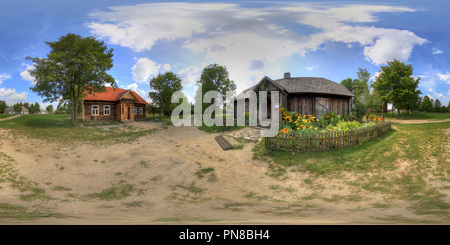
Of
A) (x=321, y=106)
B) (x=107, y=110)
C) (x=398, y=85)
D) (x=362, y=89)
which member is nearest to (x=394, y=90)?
(x=398, y=85)

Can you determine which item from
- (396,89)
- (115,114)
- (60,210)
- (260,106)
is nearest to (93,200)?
(60,210)

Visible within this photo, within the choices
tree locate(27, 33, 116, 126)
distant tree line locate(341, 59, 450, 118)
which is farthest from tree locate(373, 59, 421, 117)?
tree locate(27, 33, 116, 126)

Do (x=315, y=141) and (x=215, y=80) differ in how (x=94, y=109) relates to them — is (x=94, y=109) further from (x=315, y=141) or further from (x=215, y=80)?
(x=315, y=141)

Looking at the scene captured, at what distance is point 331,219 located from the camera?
3930 millimetres

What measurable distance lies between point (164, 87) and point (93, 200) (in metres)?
22.1

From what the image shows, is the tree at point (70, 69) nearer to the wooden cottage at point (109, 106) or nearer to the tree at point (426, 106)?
the wooden cottage at point (109, 106)

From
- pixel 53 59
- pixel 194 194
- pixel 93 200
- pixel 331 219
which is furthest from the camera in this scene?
pixel 53 59

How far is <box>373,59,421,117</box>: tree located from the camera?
26.4m

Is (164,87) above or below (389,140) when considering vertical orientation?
above

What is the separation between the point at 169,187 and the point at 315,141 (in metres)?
6.63

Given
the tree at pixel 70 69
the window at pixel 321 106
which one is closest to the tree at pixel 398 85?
the window at pixel 321 106

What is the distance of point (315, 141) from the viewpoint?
30.9ft

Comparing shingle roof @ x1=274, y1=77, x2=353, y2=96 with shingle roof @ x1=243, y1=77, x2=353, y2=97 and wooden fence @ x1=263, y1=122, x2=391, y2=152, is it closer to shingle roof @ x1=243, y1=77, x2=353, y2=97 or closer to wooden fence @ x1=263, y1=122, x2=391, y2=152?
shingle roof @ x1=243, y1=77, x2=353, y2=97

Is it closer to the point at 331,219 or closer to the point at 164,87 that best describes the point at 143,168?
the point at 331,219
